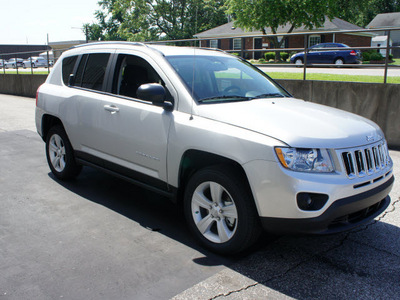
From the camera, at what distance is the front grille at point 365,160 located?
3216mm

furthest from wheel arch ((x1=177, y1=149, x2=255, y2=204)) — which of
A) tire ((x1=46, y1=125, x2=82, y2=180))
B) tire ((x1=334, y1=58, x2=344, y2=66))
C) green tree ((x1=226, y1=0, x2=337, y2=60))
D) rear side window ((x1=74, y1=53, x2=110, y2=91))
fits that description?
green tree ((x1=226, y1=0, x2=337, y2=60))

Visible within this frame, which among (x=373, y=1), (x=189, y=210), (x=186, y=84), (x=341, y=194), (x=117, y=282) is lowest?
(x=117, y=282)

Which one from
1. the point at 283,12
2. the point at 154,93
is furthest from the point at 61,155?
the point at 283,12

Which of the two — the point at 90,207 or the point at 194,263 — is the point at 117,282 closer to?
the point at 194,263

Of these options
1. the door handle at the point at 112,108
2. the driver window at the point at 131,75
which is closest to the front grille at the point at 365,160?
the driver window at the point at 131,75

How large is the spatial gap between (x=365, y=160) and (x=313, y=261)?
3.21 ft

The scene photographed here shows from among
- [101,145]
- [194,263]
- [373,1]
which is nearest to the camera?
[194,263]

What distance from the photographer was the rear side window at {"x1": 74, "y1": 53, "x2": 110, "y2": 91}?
489 centimetres

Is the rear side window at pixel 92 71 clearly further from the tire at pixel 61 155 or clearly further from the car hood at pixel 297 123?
the car hood at pixel 297 123

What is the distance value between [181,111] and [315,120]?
1.23m

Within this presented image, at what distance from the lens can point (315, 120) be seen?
3.52m

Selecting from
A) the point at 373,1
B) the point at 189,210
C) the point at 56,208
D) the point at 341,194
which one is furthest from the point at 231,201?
the point at 373,1

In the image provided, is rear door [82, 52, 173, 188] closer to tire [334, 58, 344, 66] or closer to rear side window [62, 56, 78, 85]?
rear side window [62, 56, 78, 85]

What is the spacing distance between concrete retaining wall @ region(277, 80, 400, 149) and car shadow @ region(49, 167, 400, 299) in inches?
143
